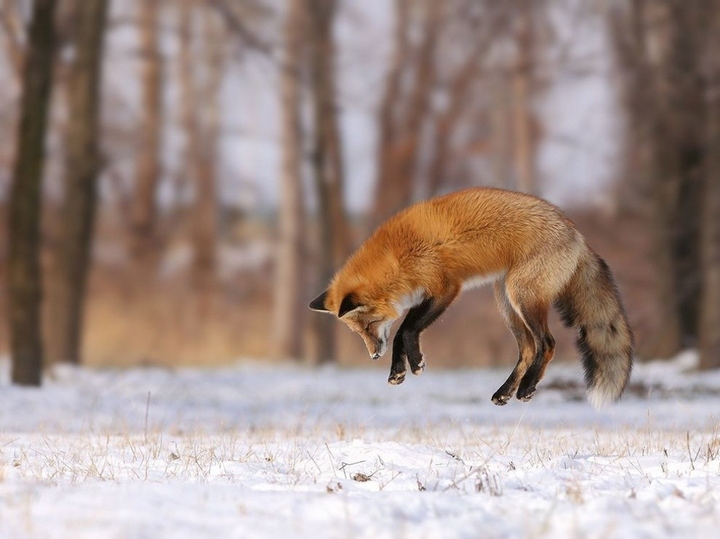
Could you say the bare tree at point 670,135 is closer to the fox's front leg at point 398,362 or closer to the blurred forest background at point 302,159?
the blurred forest background at point 302,159

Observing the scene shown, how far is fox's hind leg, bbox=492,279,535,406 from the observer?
6.88m

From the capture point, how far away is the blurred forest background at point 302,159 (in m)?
15.5

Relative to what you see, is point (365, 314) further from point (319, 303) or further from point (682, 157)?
point (682, 157)

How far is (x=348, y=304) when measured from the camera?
7.04 meters

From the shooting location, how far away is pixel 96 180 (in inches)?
623

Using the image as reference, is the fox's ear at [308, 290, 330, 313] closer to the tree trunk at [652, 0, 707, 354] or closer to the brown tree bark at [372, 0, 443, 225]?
the tree trunk at [652, 0, 707, 354]

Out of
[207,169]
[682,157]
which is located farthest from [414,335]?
[207,169]

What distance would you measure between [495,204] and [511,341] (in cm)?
1743

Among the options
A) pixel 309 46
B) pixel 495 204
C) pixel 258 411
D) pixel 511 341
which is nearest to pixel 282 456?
pixel 495 204

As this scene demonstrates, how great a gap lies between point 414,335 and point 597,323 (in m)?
1.38

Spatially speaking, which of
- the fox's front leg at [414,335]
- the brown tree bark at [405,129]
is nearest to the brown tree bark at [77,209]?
the fox's front leg at [414,335]

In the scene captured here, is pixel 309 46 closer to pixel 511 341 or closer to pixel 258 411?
pixel 511 341

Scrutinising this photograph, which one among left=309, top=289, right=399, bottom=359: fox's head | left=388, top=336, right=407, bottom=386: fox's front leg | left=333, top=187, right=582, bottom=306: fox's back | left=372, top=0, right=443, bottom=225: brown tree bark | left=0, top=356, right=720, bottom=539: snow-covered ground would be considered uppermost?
left=372, top=0, right=443, bottom=225: brown tree bark

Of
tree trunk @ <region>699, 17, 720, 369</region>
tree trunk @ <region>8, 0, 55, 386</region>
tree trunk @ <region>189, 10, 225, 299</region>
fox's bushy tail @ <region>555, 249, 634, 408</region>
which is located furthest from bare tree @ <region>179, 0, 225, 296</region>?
fox's bushy tail @ <region>555, 249, 634, 408</region>
